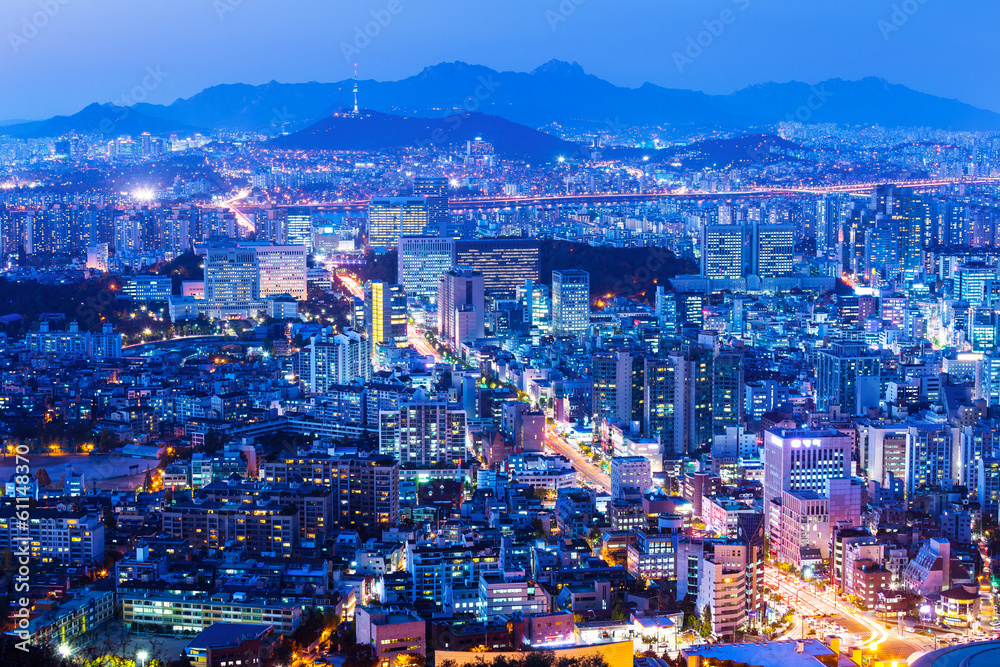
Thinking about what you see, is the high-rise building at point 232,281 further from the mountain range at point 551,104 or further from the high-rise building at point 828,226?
the mountain range at point 551,104

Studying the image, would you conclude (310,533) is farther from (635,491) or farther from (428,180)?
(428,180)

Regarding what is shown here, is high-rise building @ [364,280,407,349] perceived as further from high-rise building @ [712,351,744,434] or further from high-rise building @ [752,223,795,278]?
high-rise building @ [752,223,795,278]

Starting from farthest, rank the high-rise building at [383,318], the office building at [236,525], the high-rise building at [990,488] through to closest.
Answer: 1. the high-rise building at [383,318]
2. the high-rise building at [990,488]
3. the office building at [236,525]

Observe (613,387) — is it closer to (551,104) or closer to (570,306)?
(570,306)

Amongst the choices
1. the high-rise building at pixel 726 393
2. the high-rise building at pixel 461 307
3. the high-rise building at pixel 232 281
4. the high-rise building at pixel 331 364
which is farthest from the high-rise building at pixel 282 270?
the high-rise building at pixel 726 393

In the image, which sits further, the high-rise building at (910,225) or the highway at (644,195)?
the highway at (644,195)

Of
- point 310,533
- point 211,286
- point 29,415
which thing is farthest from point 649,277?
point 310,533

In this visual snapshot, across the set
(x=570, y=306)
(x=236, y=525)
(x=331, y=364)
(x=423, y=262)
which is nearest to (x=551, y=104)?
(x=423, y=262)
